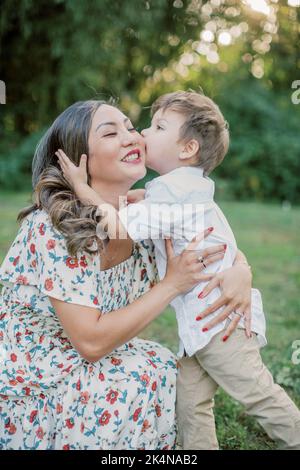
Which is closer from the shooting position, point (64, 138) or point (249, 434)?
point (64, 138)

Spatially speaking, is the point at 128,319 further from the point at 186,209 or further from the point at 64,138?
the point at 64,138

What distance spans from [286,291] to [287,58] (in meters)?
7.68

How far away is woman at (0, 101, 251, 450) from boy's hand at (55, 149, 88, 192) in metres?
0.04

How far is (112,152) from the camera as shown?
2457 millimetres

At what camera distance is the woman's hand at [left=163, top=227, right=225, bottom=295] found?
7.48ft

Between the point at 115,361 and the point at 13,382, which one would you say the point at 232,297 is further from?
the point at 13,382

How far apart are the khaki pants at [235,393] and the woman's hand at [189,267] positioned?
25 cm

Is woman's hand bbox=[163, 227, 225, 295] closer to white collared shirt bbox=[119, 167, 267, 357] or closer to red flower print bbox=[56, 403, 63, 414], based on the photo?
white collared shirt bbox=[119, 167, 267, 357]

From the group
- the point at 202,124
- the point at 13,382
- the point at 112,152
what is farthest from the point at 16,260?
the point at 202,124

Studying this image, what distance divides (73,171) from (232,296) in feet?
2.64

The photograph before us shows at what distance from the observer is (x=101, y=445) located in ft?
7.21

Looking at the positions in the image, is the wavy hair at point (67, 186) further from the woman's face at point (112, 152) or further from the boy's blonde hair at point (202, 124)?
the boy's blonde hair at point (202, 124)

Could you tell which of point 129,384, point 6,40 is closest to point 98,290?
point 129,384

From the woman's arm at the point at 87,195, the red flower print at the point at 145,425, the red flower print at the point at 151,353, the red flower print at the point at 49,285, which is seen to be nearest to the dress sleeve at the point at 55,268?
the red flower print at the point at 49,285
